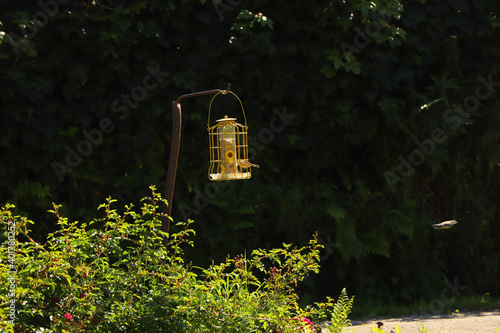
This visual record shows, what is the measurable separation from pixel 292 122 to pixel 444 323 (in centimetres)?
268

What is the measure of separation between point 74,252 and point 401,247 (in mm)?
4342

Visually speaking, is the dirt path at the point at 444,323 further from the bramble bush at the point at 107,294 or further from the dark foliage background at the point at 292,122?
the bramble bush at the point at 107,294

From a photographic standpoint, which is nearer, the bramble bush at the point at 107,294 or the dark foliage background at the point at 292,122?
the bramble bush at the point at 107,294

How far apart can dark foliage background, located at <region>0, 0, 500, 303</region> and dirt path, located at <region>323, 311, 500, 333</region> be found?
2.79 ft

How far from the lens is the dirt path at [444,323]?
16.0 ft

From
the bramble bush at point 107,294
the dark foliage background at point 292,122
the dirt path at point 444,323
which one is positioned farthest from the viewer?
the dark foliage background at point 292,122

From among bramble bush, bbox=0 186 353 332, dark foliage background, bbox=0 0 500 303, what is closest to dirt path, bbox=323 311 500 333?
dark foliage background, bbox=0 0 500 303

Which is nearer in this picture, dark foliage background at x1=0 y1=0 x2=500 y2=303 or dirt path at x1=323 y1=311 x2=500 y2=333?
dirt path at x1=323 y1=311 x2=500 y2=333

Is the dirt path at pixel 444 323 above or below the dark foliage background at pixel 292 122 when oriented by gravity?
below

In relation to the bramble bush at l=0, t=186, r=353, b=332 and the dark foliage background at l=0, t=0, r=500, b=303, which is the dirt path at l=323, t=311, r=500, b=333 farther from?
the bramble bush at l=0, t=186, r=353, b=332

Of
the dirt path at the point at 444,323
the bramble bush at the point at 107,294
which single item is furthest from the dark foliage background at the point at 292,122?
the bramble bush at the point at 107,294

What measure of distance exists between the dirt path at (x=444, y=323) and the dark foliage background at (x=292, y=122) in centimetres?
85

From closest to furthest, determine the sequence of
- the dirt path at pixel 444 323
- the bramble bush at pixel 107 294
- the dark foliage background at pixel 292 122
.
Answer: the bramble bush at pixel 107 294 < the dirt path at pixel 444 323 < the dark foliage background at pixel 292 122

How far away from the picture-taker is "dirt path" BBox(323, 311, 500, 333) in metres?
4.89
